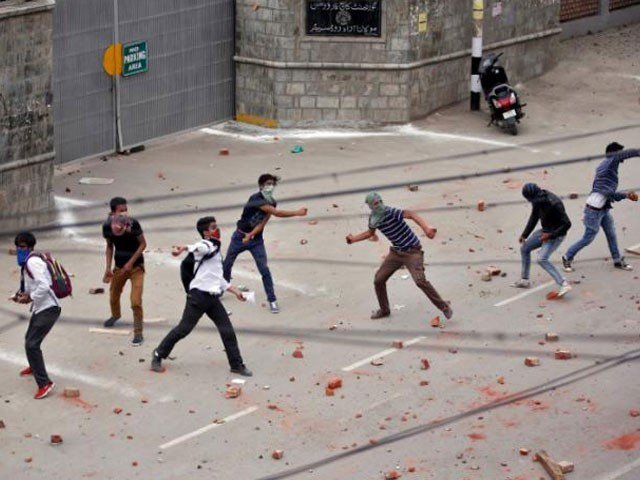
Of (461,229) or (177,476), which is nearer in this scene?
(177,476)

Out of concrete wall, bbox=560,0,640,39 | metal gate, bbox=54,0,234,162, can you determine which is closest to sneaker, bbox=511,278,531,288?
metal gate, bbox=54,0,234,162

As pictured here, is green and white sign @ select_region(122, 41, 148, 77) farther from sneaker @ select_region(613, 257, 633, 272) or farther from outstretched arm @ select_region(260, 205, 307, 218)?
sneaker @ select_region(613, 257, 633, 272)

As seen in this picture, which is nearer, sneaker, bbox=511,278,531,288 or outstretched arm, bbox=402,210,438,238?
outstretched arm, bbox=402,210,438,238

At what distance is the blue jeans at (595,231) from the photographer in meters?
17.7

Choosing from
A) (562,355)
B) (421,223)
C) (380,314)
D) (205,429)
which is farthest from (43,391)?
(562,355)

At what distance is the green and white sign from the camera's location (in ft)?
76.1

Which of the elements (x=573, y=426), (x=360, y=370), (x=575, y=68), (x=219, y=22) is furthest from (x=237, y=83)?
(x=573, y=426)

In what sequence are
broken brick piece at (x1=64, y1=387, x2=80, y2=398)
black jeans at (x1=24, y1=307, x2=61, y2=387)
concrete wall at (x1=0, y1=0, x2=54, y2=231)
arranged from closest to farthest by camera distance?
1. black jeans at (x1=24, y1=307, x2=61, y2=387)
2. broken brick piece at (x1=64, y1=387, x2=80, y2=398)
3. concrete wall at (x1=0, y1=0, x2=54, y2=231)

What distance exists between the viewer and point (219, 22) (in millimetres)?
24969

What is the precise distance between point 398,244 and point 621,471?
13.4 ft

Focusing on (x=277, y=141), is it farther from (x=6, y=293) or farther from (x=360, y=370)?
(x=360, y=370)

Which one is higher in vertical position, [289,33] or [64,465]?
[289,33]

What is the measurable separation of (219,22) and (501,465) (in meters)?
13.4

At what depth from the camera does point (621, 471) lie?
1285cm
